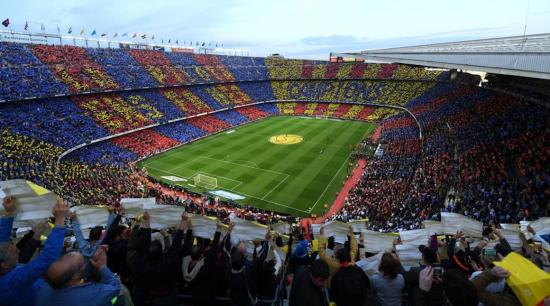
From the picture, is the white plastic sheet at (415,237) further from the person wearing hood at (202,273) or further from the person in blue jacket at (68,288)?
the person in blue jacket at (68,288)

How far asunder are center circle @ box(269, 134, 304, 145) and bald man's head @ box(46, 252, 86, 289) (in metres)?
41.1

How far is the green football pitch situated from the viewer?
28312 millimetres

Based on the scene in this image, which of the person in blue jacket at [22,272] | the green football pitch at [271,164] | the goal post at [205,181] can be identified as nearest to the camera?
the person in blue jacket at [22,272]

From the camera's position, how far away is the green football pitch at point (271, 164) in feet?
92.9

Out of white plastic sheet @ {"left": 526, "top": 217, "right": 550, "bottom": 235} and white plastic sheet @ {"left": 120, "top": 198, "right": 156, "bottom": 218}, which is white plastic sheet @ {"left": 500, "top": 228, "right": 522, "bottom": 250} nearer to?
white plastic sheet @ {"left": 526, "top": 217, "right": 550, "bottom": 235}

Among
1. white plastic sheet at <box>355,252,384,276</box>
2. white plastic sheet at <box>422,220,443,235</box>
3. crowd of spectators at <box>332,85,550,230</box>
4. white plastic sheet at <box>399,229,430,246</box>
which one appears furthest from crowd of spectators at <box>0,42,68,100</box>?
white plastic sheet at <box>422,220,443,235</box>

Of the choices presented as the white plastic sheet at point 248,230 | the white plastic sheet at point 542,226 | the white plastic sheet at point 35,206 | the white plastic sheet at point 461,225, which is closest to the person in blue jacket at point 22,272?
the white plastic sheet at point 35,206

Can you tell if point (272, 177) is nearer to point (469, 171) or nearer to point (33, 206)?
point (469, 171)

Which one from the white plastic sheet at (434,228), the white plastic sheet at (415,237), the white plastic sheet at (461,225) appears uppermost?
the white plastic sheet at (461,225)

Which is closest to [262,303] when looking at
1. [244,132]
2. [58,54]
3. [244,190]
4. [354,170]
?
[244,190]

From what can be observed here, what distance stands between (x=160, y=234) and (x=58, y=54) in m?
52.6

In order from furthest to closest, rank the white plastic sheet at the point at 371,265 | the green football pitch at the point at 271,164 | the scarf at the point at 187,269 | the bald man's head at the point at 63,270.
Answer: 1. the green football pitch at the point at 271,164
2. the white plastic sheet at the point at 371,265
3. the scarf at the point at 187,269
4. the bald man's head at the point at 63,270

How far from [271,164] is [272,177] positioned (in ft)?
12.8

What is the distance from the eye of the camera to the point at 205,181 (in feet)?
103
